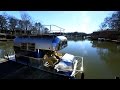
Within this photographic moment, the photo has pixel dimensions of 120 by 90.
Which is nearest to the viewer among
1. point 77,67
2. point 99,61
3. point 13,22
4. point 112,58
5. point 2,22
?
point 77,67

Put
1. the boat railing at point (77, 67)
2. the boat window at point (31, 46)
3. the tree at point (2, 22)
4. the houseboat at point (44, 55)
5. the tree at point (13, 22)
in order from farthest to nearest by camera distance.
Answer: the tree at point (13, 22) < the tree at point (2, 22) < the boat window at point (31, 46) < the houseboat at point (44, 55) < the boat railing at point (77, 67)

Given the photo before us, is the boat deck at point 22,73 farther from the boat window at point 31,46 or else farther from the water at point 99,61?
the water at point 99,61

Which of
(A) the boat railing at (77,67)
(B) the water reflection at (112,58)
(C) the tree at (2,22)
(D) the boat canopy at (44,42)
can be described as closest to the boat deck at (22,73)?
(A) the boat railing at (77,67)

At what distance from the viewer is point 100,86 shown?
2.23m

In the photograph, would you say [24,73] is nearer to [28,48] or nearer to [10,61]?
[28,48]

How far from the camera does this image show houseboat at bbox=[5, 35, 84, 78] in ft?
19.8

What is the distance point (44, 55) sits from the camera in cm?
664

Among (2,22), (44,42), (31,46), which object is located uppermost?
(2,22)

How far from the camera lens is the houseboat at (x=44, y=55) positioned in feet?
19.8

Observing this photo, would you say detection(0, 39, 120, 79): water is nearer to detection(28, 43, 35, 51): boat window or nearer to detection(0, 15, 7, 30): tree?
detection(28, 43, 35, 51): boat window

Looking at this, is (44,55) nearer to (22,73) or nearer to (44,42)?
(44,42)

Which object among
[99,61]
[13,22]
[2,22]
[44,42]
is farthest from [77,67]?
[13,22]
